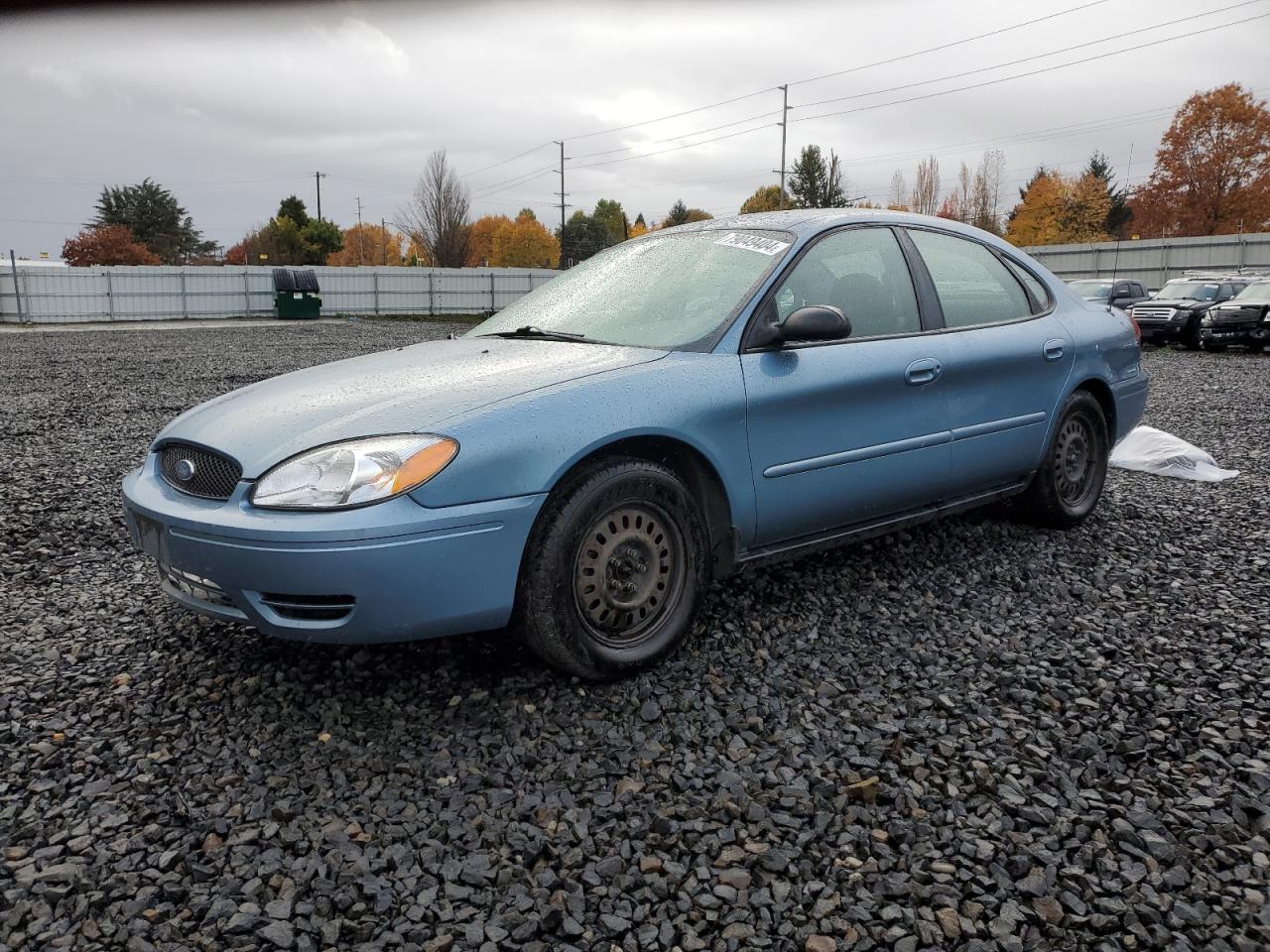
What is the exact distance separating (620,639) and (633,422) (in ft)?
2.28

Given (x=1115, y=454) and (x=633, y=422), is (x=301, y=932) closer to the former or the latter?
(x=633, y=422)

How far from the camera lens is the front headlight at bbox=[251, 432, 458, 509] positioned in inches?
103

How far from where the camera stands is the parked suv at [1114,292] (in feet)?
73.8

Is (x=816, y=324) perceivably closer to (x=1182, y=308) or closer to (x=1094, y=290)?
(x=1182, y=308)

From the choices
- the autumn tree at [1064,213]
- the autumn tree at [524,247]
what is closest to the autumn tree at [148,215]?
the autumn tree at [524,247]

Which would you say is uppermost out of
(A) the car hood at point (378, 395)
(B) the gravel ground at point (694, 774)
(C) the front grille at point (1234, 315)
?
(C) the front grille at point (1234, 315)

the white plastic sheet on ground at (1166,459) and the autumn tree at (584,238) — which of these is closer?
the white plastic sheet on ground at (1166,459)

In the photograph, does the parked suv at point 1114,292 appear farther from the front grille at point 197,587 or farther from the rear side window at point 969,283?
the front grille at point 197,587

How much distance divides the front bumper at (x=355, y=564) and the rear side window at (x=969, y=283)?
2.26 meters

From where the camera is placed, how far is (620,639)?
3.05 meters

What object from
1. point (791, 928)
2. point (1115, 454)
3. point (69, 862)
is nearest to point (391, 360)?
point (69, 862)

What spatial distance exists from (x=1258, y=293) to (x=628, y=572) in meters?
19.5

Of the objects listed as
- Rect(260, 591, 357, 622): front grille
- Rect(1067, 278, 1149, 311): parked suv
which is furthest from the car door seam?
Rect(1067, 278, 1149, 311): parked suv

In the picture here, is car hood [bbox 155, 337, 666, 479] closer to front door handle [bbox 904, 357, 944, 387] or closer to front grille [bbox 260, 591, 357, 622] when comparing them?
front grille [bbox 260, 591, 357, 622]
